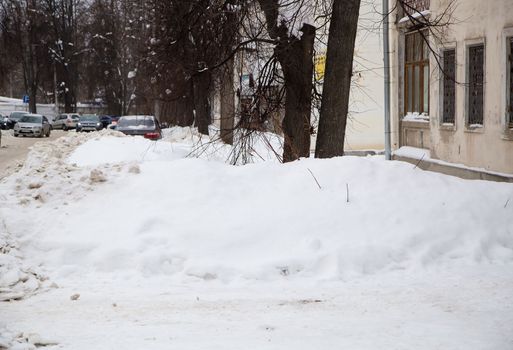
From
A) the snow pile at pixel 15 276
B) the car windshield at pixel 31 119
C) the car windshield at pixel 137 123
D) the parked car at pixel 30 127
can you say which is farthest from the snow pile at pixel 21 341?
the car windshield at pixel 31 119

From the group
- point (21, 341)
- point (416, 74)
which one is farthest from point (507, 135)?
point (21, 341)

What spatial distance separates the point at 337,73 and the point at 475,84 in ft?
16.8

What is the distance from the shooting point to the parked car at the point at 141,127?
31325 mm

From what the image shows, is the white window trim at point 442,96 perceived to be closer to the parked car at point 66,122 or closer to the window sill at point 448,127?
the window sill at point 448,127

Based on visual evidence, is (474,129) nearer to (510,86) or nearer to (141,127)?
(510,86)

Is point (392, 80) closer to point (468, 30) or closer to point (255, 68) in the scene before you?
point (468, 30)

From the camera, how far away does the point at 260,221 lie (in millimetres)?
8898

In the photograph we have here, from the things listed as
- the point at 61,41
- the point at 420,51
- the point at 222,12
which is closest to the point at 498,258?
the point at 222,12

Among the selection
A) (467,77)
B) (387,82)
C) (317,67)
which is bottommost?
(467,77)

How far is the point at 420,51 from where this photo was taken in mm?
21453

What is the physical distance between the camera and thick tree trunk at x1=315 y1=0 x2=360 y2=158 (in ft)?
41.9

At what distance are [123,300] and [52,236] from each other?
7.09 ft

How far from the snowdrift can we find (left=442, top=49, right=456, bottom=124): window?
28.7 feet

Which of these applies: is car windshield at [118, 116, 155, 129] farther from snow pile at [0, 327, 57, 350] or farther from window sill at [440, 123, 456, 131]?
snow pile at [0, 327, 57, 350]
